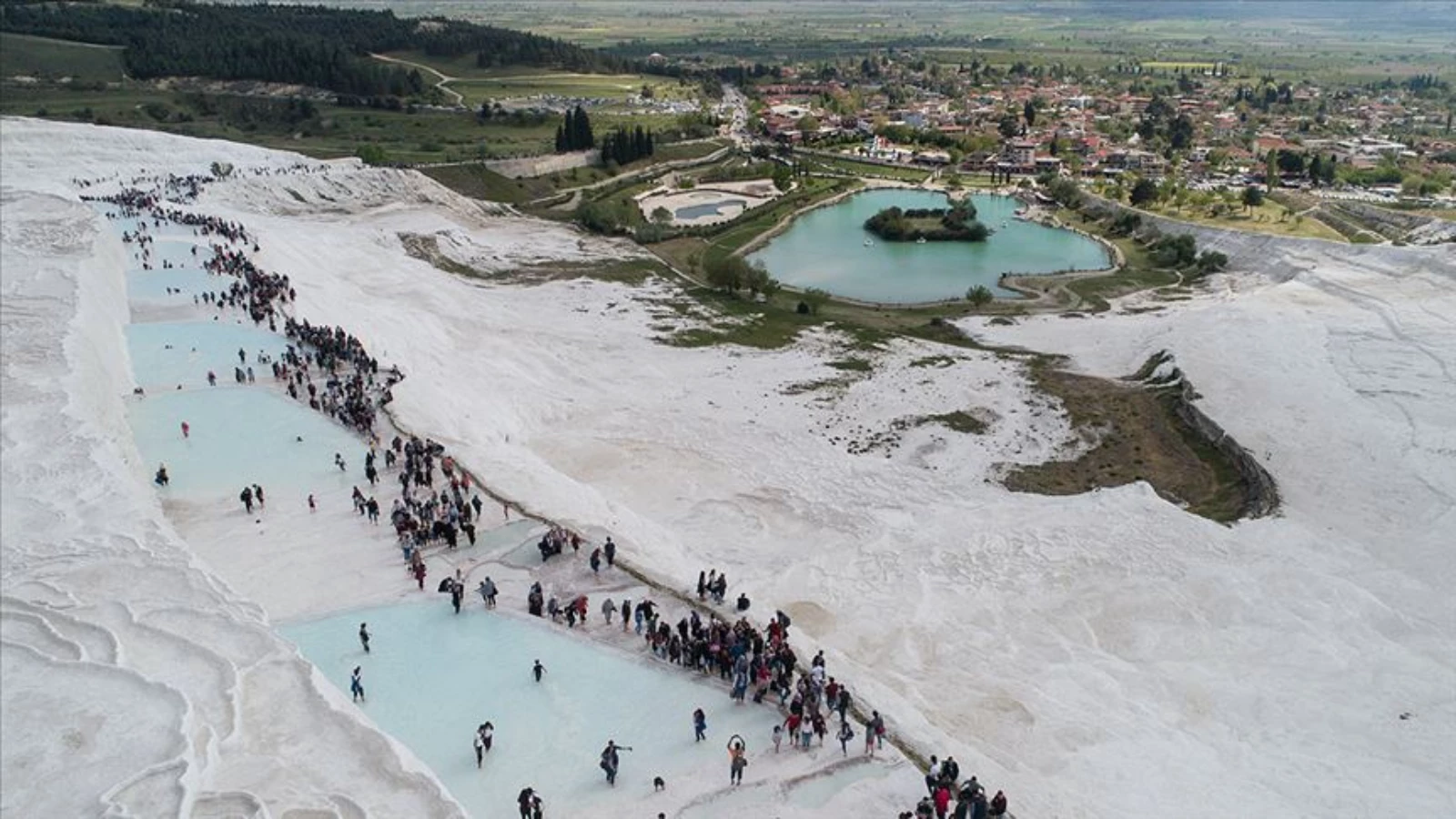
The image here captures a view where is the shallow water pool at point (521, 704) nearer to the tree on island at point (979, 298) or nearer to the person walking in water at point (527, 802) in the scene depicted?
the person walking in water at point (527, 802)

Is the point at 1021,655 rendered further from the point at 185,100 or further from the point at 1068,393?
A: the point at 185,100

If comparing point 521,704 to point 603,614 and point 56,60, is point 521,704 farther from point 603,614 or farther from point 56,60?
point 56,60

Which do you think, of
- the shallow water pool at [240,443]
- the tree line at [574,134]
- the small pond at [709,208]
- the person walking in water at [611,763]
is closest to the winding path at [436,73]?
the tree line at [574,134]

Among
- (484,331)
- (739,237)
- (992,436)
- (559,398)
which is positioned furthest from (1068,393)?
(739,237)

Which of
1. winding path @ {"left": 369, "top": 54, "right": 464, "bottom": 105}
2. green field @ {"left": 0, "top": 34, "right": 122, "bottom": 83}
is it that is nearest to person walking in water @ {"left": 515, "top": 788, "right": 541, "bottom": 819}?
green field @ {"left": 0, "top": 34, "right": 122, "bottom": 83}

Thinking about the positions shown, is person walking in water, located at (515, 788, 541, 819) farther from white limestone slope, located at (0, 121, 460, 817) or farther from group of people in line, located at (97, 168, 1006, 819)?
white limestone slope, located at (0, 121, 460, 817)

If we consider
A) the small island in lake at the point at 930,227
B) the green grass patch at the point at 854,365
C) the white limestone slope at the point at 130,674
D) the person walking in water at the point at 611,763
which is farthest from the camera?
the small island in lake at the point at 930,227

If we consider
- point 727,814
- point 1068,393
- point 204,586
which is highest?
point 204,586
